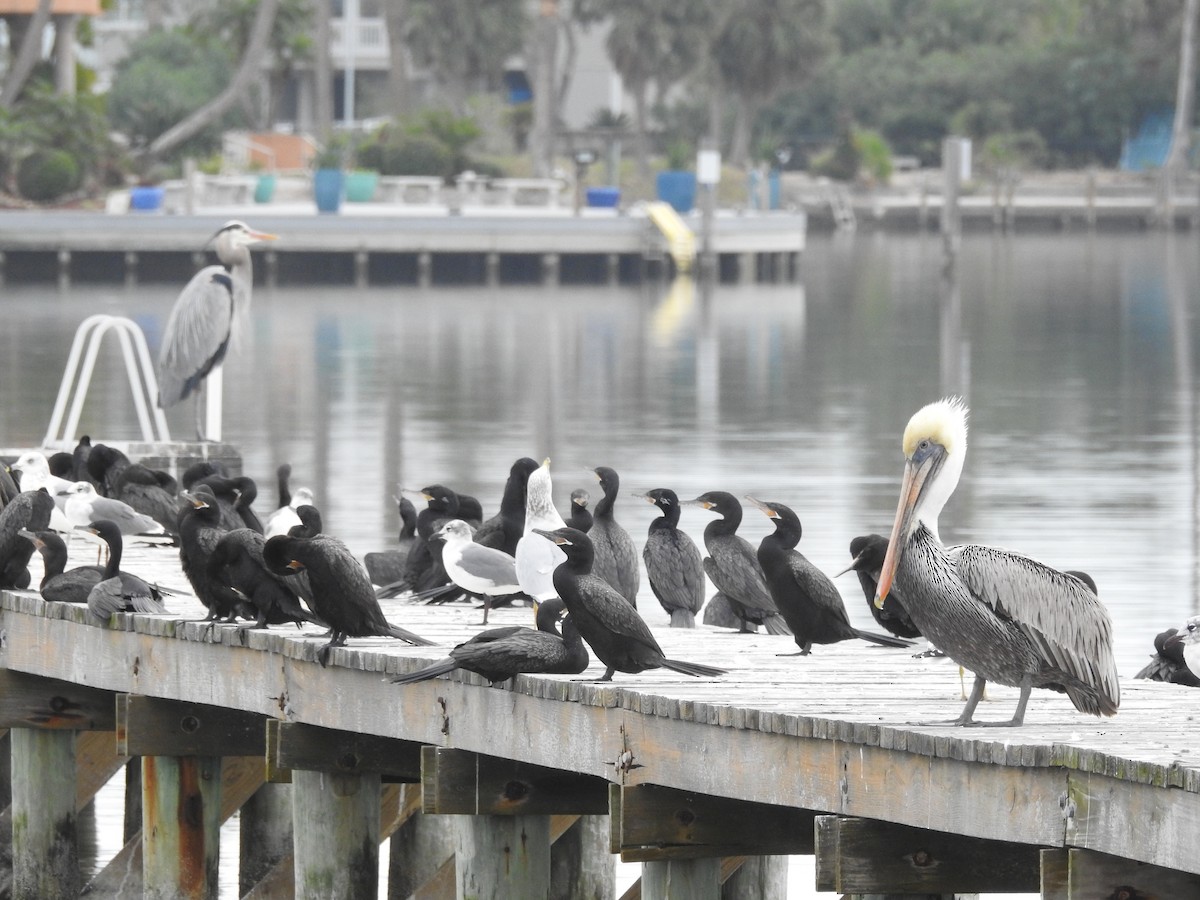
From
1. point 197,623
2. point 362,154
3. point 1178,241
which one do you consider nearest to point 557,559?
point 197,623

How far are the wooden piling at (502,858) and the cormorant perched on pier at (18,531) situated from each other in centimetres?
358

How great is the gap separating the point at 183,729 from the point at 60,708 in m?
1.09

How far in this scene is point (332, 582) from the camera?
10.3 metres

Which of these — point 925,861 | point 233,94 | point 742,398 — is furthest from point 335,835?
point 233,94

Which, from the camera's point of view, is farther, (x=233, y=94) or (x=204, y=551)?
(x=233, y=94)

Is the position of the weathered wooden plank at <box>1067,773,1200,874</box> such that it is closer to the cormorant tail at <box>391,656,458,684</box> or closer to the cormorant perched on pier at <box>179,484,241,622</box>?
the cormorant tail at <box>391,656,458,684</box>

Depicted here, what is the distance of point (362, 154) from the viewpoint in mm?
74375

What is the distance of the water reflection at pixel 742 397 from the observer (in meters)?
25.0

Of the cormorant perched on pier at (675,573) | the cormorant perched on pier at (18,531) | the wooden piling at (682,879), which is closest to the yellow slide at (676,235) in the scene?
the cormorant perched on pier at (675,573)

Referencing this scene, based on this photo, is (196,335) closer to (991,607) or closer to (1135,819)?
(991,607)

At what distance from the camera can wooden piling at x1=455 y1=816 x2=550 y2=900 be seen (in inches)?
387

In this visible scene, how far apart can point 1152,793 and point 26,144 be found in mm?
61276

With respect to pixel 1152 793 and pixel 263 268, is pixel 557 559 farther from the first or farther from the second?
pixel 263 268

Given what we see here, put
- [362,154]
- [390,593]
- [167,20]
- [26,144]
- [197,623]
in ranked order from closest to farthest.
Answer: [197,623] < [390,593] < [26,144] < [362,154] < [167,20]
